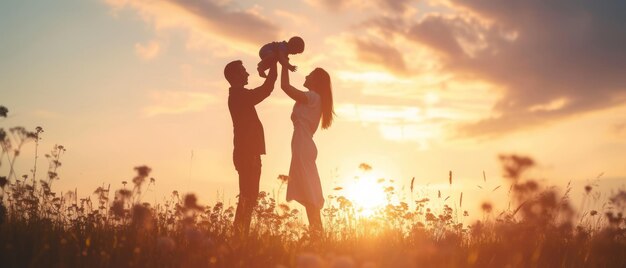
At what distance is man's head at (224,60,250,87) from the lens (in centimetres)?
957

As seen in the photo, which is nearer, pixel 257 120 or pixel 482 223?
pixel 482 223

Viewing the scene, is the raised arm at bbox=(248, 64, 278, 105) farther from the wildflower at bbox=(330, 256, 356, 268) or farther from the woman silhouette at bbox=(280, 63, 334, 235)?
the wildflower at bbox=(330, 256, 356, 268)

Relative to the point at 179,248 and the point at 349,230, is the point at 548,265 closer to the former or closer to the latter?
the point at 349,230

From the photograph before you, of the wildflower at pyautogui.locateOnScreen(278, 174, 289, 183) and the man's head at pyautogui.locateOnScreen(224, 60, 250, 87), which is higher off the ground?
the man's head at pyautogui.locateOnScreen(224, 60, 250, 87)

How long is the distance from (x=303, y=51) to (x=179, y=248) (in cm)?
431

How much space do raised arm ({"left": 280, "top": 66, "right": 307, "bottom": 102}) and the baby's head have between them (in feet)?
1.87

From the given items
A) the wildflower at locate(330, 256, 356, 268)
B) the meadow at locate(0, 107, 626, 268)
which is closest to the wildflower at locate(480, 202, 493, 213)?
the meadow at locate(0, 107, 626, 268)

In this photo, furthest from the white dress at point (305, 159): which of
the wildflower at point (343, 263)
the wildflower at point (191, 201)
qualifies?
the wildflower at point (343, 263)

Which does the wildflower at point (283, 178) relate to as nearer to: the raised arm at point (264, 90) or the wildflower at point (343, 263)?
the raised arm at point (264, 90)

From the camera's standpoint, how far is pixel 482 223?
7.40m

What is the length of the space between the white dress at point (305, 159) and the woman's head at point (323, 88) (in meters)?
0.20

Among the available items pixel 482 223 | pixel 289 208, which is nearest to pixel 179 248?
pixel 289 208

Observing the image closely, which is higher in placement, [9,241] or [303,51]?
[303,51]

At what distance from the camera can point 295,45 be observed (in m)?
9.34
